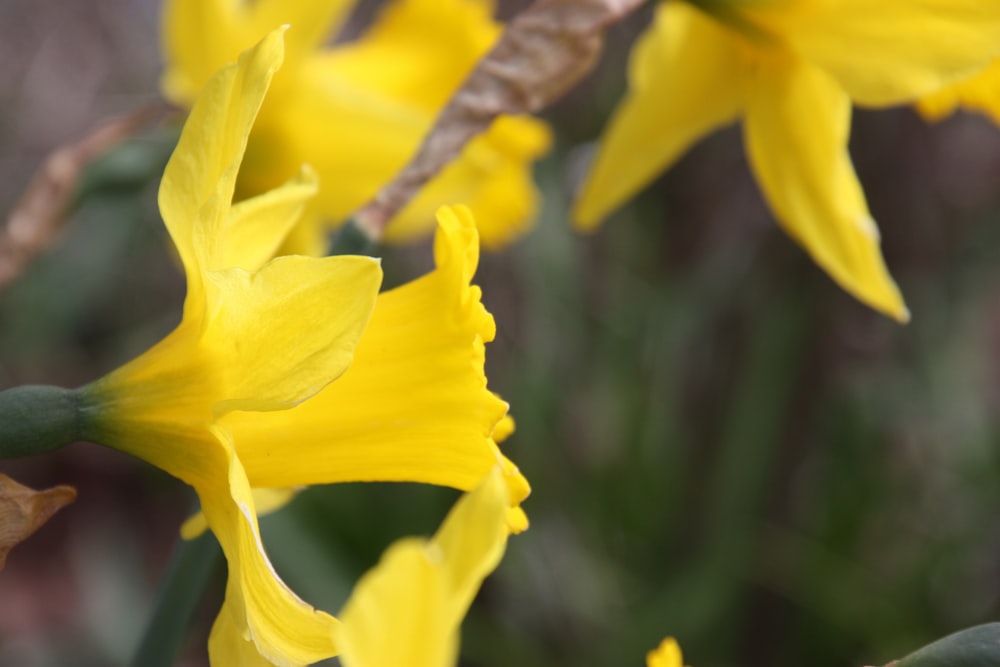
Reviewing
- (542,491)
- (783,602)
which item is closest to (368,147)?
(542,491)

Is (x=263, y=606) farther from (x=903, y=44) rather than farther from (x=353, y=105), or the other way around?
(x=353, y=105)

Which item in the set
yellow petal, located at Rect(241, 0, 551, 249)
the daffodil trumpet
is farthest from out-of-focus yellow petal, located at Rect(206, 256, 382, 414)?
yellow petal, located at Rect(241, 0, 551, 249)

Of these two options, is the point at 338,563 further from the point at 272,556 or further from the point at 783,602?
the point at 783,602

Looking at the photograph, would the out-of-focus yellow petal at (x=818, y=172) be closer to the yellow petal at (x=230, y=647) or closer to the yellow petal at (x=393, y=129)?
the yellow petal at (x=393, y=129)

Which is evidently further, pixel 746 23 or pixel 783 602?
pixel 783 602

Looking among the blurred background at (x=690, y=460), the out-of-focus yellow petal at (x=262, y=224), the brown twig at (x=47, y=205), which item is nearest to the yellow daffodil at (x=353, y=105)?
the brown twig at (x=47, y=205)

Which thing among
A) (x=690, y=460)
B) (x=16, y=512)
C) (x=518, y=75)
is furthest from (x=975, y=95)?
(x=690, y=460)
